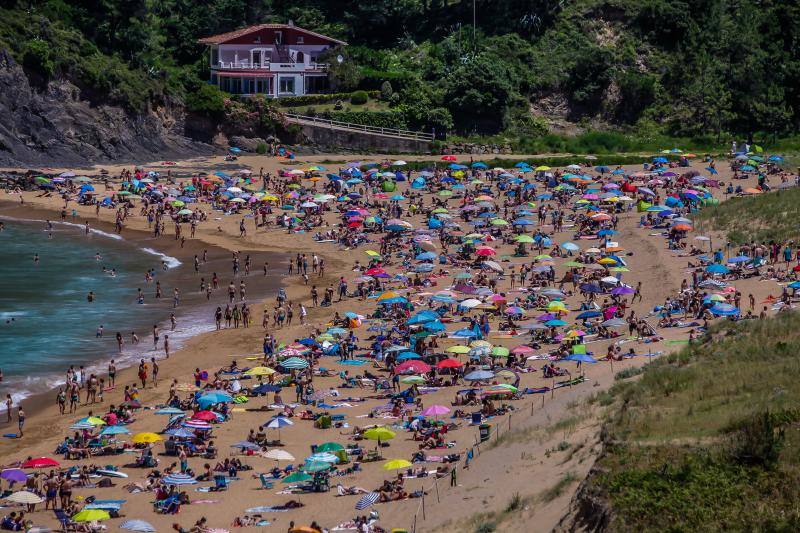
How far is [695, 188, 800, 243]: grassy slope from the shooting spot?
4553 cm

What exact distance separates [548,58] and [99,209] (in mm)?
33855

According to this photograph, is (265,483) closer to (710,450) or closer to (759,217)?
(710,450)

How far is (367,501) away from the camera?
2409cm

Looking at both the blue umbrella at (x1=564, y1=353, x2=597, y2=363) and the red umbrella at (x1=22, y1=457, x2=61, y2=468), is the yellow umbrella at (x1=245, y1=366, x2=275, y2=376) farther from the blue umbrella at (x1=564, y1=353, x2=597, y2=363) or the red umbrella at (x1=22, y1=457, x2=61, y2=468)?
the blue umbrella at (x1=564, y1=353, x2=597, y2=363)

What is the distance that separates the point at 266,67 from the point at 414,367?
49776 millimetres

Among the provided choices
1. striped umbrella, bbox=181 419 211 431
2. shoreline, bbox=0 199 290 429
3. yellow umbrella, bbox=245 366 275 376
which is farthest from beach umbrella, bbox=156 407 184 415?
shoreline, bbox=0 199 290 429

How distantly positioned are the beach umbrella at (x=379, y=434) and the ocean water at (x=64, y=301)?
11459 millimetres

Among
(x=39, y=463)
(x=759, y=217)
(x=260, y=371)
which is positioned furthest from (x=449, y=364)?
(x=759, y=217)

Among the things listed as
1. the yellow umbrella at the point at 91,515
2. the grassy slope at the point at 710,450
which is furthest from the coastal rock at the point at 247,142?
the grassy slope at the point at 710,450

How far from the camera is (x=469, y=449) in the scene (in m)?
26.7

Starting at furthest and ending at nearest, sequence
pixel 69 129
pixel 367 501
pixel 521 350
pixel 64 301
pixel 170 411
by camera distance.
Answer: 1. pixel 69 129
2. pixel 64 301
3. pixel 521 350
4. pixel 170 411
5. pixel 367 501

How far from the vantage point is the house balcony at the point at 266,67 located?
78688 millimetres

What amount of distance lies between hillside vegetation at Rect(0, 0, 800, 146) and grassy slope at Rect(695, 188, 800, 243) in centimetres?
2477

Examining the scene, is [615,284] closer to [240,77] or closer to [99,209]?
[99,209]
